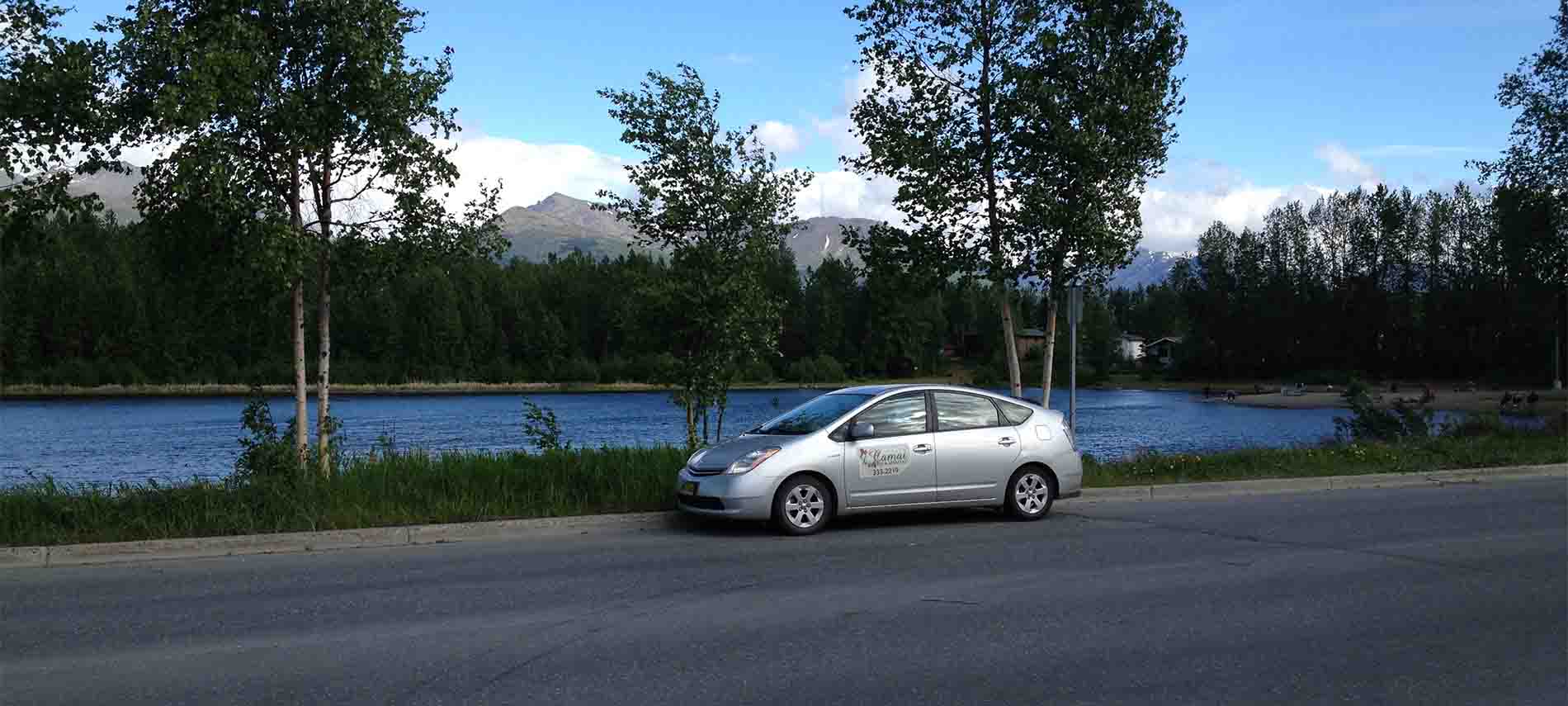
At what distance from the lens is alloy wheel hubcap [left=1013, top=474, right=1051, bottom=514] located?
12352 mm

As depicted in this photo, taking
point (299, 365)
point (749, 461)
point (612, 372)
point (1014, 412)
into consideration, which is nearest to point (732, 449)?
point (749, 461)

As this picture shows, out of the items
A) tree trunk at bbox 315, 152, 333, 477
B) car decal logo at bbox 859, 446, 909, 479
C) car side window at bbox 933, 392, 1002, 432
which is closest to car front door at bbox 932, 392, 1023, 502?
car side window at bbox 933, 392, 1002, 432

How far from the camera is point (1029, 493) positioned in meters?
12.4

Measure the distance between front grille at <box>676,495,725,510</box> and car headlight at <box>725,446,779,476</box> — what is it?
291 mm

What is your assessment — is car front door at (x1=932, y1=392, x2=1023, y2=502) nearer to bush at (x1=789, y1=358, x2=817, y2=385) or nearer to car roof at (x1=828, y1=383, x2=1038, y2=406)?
car roof at (x1=828, y1=383, x2=1038, y2=406)

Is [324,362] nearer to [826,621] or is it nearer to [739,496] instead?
[739,496]

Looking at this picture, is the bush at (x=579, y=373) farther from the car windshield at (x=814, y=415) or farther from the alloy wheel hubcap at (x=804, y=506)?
the alloy wheel hubcap at (x=804, y=506)

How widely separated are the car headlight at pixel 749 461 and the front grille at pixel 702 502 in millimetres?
291

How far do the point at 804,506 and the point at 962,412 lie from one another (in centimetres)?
214

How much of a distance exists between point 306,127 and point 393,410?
5326cm

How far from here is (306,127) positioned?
12602 mm

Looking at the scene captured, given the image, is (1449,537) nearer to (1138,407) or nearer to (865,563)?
(865,563)

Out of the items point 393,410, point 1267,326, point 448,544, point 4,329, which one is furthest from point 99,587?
point 1267,326

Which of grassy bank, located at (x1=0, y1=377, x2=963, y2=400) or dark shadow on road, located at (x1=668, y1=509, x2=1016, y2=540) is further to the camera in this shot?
grassy bank, located at (x1=0, y1=377, x2=963, y2=400)
